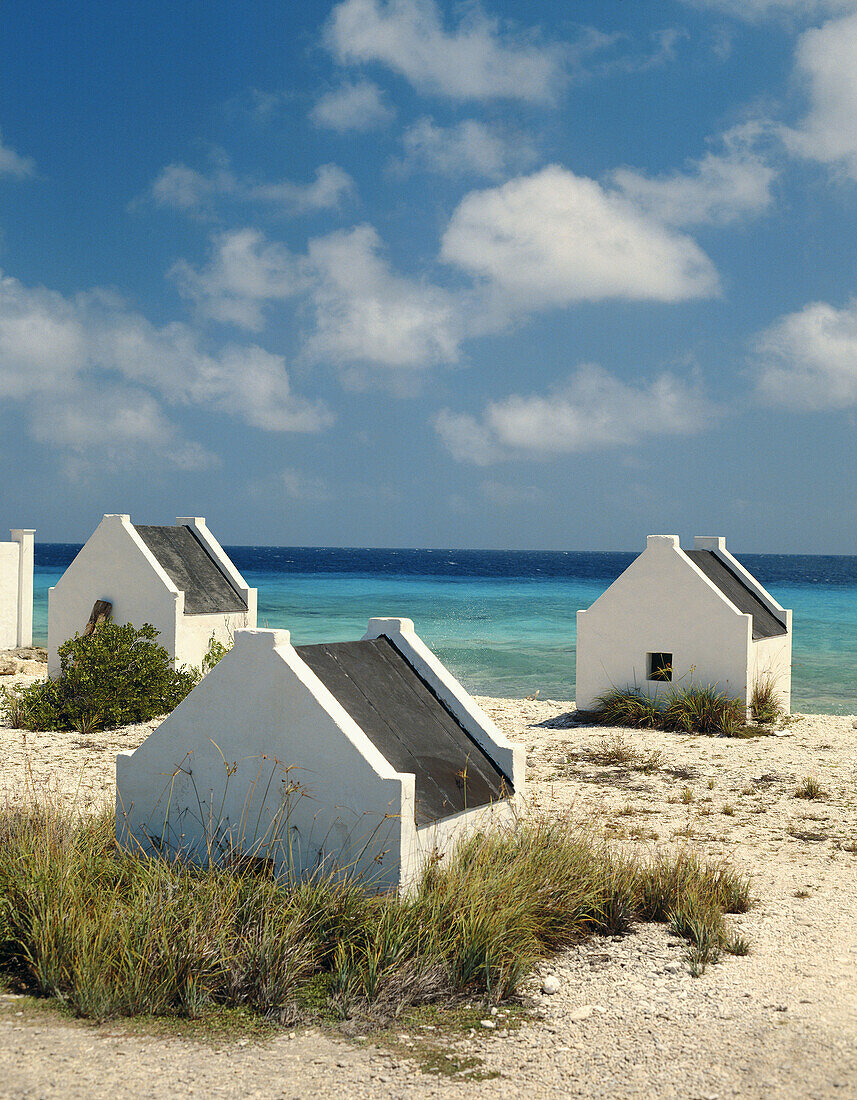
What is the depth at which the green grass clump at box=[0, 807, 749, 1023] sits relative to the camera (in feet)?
16.5

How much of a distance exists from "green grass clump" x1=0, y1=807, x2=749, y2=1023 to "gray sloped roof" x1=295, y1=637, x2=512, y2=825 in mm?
433

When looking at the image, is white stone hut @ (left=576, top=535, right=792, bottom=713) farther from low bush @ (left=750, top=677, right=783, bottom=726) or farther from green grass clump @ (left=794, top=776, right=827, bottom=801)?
green grass clump @ (left=794, top=776, right=827, bottom=801)

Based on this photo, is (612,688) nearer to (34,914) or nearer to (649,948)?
(649,948)

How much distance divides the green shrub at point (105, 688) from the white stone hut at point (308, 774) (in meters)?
8.30

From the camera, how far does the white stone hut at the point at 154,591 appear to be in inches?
671

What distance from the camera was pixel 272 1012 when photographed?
16.3ft

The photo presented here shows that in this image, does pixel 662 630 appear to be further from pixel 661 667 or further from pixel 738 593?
pixel 738 593

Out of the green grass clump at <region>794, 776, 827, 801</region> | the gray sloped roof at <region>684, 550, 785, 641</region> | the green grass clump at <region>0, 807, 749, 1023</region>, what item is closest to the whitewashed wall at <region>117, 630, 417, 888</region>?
the green grass clump at <region>0, 807, 749, 1023</region>

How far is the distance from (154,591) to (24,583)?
12848 millimetres

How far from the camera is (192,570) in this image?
Answer: 18.2m

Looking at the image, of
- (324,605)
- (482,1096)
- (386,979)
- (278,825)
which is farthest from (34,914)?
(324,605)

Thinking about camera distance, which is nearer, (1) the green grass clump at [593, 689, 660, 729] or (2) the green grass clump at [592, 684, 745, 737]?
(2) the green grass clump at [592, 684, 745, 737]

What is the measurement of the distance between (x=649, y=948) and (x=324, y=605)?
59.1 meters

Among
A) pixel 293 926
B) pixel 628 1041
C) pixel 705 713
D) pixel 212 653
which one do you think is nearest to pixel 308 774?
pixel 293 926
